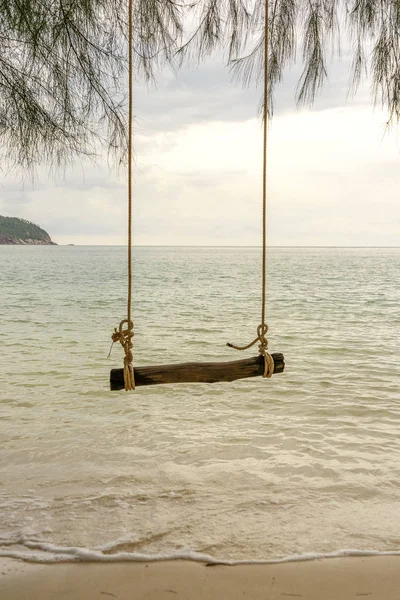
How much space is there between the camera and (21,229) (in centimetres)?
8325

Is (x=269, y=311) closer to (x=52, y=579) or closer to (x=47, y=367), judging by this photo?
(x=47, y=367)

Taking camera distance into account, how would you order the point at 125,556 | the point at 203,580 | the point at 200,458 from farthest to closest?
the point at 200,458 → the point at 125,556 → the point at 203,580

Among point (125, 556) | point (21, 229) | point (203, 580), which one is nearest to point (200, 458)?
point (125, 556)

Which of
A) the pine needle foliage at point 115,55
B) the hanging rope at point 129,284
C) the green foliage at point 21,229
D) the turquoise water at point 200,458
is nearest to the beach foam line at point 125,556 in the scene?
the turquoise water at point 200,458

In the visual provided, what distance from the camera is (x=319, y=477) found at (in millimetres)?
3188

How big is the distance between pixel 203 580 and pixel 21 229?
3400 inches

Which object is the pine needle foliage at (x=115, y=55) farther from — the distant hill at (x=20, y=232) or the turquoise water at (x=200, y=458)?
the distant hill at (x=20, y=232)

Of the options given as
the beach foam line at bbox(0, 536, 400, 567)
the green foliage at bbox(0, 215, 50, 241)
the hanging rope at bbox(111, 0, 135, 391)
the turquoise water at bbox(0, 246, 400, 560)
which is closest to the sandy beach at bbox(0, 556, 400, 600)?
the beach foam line at bbox(0, 536, 400, 567)

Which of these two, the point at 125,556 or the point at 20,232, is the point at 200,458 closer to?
the point at 125,556

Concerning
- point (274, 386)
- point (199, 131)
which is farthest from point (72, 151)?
point (274, 386)

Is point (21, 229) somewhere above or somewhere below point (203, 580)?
above

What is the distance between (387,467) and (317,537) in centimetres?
113

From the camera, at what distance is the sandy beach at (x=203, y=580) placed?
186 cm

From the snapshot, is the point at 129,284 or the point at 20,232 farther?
the point at 20,232
